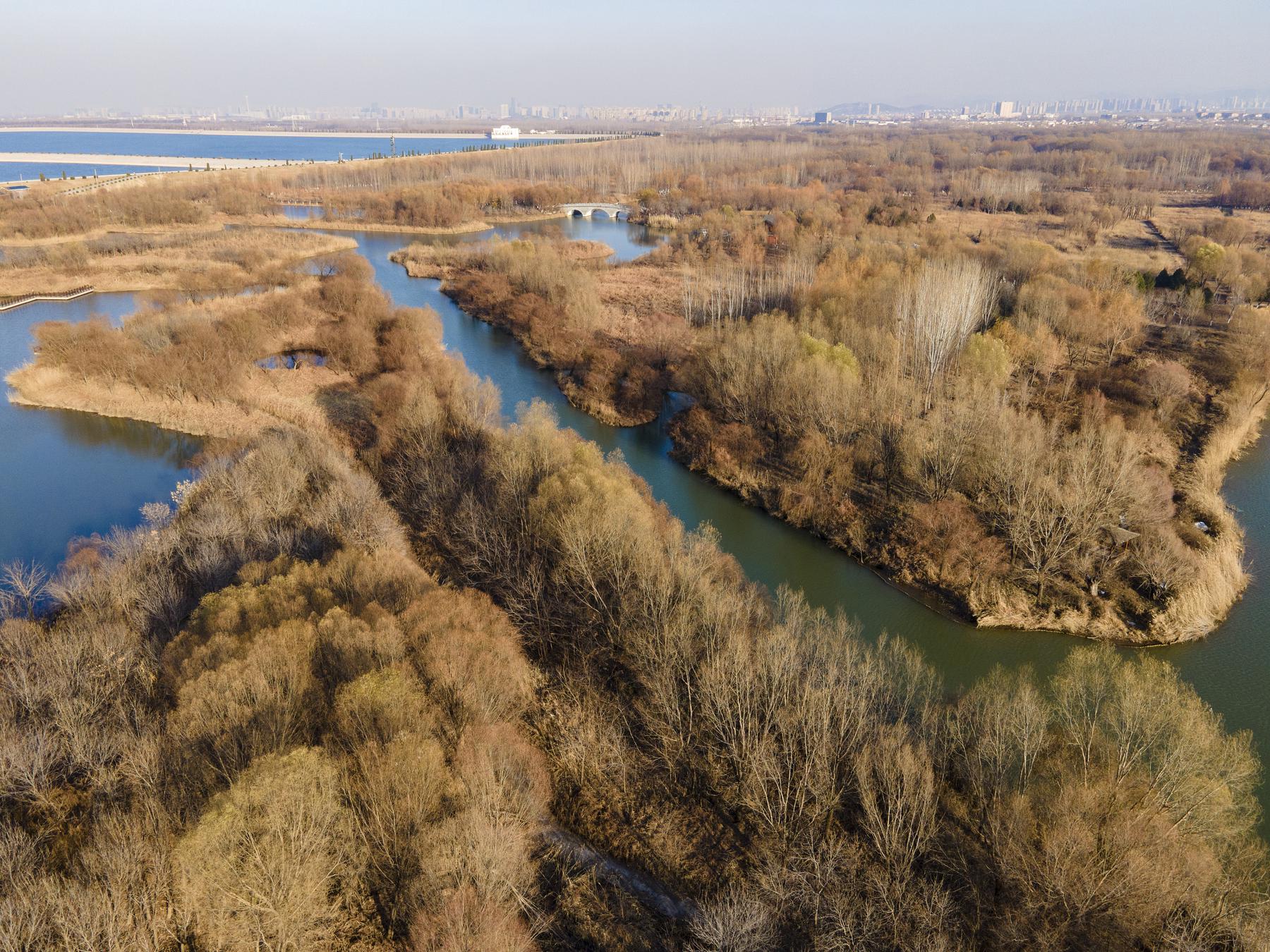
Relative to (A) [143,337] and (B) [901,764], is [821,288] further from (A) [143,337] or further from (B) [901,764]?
(A) [143,337]

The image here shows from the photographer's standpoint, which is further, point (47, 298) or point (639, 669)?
point (47, 298)

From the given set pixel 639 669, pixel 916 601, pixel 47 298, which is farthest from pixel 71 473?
pixel 916 601

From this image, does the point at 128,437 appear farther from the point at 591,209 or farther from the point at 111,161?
the point at 111,161

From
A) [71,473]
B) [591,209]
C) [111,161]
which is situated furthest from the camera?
[111,161]

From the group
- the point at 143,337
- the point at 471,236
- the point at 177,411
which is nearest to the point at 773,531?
the point at 177,411

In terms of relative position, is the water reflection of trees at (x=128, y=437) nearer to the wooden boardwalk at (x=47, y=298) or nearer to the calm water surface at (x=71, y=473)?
the calm water surface at (x=71, y=473)

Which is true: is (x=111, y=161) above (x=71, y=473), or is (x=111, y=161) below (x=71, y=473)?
above

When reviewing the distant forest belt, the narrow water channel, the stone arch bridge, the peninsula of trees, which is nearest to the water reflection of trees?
the peninsula of trees
